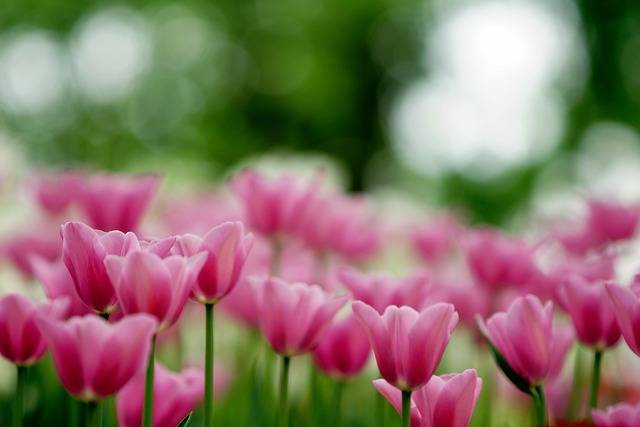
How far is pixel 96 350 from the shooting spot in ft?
2.46

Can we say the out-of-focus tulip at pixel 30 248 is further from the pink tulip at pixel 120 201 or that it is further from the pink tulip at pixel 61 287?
the pink tulip at pixel 61 287

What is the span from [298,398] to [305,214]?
1.52 ft

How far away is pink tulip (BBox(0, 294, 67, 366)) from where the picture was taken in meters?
0.89

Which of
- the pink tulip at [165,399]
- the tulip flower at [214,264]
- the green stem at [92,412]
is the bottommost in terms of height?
the pink tulip at [165,399]

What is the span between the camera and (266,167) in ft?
7.84

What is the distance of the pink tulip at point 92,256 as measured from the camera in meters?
0.82

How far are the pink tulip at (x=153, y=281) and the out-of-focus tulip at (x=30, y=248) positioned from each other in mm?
770

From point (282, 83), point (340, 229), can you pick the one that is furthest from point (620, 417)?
point (282, 83)

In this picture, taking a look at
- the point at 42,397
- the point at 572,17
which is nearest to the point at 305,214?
the point at 42,397

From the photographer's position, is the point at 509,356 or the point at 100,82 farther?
the point at 100,82

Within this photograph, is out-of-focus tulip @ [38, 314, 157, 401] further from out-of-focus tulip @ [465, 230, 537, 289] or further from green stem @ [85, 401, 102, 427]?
out-of-focus tulip @ [465, 230, 537, 289]

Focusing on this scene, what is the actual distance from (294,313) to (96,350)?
0.27 metres

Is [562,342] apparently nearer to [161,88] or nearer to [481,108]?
[481,108]

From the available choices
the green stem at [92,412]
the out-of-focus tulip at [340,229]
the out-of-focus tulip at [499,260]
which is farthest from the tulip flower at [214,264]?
the out-of-focus tulip at [340,229]
